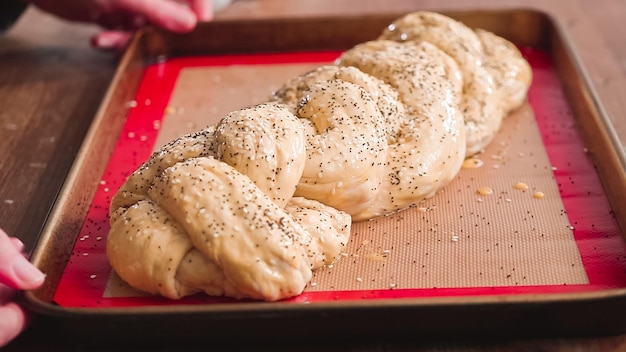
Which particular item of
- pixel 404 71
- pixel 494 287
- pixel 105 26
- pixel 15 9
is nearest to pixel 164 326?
pixel 494 287

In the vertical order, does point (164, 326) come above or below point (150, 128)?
above

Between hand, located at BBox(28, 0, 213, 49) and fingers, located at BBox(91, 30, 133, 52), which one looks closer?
hand, located at BBox(28, 0, 213, 49)

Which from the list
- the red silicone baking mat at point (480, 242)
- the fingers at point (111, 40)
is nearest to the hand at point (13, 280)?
the red silicone baking mat at point (480, 242)

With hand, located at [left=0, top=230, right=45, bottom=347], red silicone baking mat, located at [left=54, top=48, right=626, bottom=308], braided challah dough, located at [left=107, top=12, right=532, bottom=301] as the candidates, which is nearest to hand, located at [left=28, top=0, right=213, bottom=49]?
red silicone baking mat, located at [left=54, top=48, right=626, bottom=308]

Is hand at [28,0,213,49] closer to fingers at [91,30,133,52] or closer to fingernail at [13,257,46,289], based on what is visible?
fingers at [91,30,133,52]

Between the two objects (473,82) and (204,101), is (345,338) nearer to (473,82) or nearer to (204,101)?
(473,82)

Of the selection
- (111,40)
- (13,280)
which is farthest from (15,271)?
(111,40)

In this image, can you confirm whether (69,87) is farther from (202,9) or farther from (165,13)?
(202,9)
